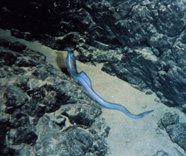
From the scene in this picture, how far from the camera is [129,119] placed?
3.76 metres

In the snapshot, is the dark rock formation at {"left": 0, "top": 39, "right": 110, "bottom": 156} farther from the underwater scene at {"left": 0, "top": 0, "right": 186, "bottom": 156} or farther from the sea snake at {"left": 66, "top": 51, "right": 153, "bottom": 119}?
the sea snake at {"left": 66, "top": 51, "right": 153, "bottom": 119}

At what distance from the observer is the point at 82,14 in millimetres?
4094

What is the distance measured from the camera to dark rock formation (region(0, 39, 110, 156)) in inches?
86.8

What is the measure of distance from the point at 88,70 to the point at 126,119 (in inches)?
82.1

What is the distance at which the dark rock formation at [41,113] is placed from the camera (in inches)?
86.8

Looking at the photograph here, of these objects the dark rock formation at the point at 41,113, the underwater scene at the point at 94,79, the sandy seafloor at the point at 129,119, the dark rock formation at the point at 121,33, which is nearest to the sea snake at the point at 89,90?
the underwater scene at the point at 94,79

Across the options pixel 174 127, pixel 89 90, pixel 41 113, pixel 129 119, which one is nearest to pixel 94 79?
pixel 89 90

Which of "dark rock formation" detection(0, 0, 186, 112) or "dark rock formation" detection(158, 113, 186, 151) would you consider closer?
"dark rock formation" detection(0, 0, 186, 112)

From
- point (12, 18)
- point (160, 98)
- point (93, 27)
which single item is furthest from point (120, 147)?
point (12, 18)

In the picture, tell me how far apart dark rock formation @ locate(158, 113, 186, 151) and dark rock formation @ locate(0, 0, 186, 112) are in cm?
51

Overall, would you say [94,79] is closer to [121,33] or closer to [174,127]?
[121,33]

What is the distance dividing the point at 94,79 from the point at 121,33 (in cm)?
173

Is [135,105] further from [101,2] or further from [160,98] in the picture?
[101,2]

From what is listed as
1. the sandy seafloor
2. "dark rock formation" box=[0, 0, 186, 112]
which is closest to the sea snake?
the sandy seafloor
